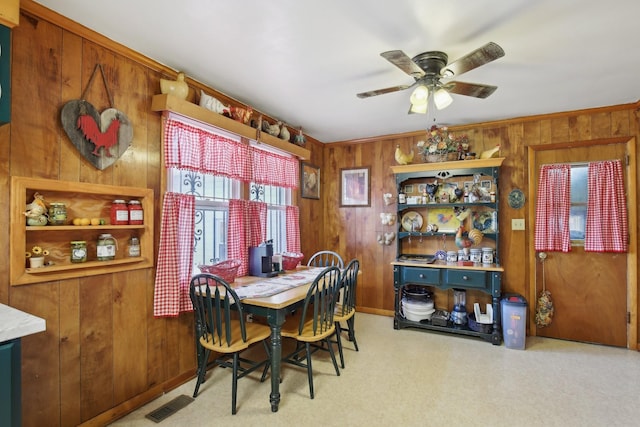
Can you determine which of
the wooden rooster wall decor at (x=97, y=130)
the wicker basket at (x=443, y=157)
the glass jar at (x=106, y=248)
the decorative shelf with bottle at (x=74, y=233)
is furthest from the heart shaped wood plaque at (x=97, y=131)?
the wicker basket at (x=443, y=157)

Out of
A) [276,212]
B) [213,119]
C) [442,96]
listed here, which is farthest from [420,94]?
[276,212]

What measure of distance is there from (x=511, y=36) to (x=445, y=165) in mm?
1785

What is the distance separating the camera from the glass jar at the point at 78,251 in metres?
1.85

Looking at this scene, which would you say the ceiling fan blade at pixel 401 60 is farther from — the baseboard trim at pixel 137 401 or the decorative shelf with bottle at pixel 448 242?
the baseboard trim at pixel 137 401

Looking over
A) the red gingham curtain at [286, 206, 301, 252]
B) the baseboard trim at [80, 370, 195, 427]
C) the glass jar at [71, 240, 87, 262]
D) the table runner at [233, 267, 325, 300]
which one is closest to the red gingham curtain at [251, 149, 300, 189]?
the red gingham curtain at [286, 206, 301, 252]

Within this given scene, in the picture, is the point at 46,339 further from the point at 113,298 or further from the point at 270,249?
the point at 270,249

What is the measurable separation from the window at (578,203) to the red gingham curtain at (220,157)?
3.05 metres

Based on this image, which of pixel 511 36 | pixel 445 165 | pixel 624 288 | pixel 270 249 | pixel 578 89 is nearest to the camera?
pixel 511 36

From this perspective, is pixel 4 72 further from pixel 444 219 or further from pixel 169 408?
pixel 444 219

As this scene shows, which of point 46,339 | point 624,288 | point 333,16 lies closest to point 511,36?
point 333,16

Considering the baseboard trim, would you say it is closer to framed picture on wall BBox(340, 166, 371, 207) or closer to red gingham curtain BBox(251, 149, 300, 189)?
red gingham curtain BBox(251, 149, 300, 189)

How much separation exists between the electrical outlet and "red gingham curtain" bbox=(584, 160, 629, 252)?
0.57 m

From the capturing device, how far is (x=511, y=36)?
196 centimetres

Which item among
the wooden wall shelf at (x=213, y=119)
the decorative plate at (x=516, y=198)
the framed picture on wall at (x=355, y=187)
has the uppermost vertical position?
the wooden wall shelf at (x=213, y=119)
